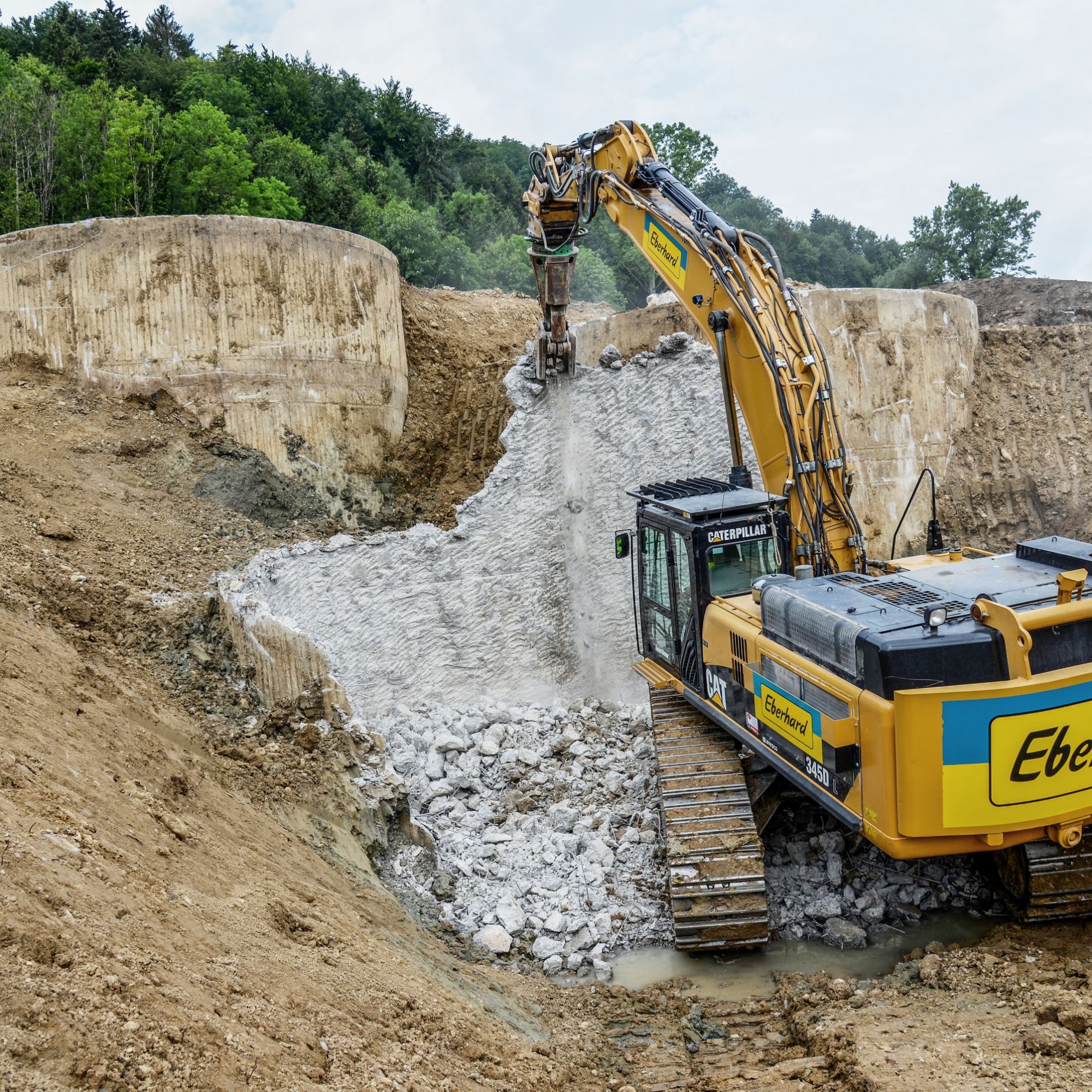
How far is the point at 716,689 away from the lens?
7.54m

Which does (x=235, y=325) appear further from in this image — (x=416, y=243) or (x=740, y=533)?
(x=416, y=243)

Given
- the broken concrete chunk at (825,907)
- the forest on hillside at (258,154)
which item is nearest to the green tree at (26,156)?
the forest on hillside at (258,154)

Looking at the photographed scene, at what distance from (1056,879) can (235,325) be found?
397 inches

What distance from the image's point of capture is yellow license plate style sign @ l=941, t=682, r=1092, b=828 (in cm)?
523

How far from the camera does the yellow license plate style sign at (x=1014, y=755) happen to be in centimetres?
523

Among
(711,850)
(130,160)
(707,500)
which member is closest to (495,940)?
(711,850)

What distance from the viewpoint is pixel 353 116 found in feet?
108

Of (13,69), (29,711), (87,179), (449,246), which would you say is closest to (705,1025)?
(29,711)

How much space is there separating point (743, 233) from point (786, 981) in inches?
223

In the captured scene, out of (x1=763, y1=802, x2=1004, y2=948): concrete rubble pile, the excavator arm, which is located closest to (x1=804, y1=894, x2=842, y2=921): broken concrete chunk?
(x1=763, y1=802, x2=1004, y2=948): concrete rubble pile

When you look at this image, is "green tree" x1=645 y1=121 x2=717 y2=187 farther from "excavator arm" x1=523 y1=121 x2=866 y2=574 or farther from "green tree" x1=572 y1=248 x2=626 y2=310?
"excavator arm" x1=523 y1=121 x2=866 y2=574

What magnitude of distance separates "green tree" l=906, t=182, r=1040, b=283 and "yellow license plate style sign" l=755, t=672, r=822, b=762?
35.0 m

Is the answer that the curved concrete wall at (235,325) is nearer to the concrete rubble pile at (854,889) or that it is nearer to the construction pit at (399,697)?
the construction pit at (399,697)

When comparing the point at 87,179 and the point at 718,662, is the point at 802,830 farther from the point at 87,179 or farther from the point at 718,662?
the point at 87,179
